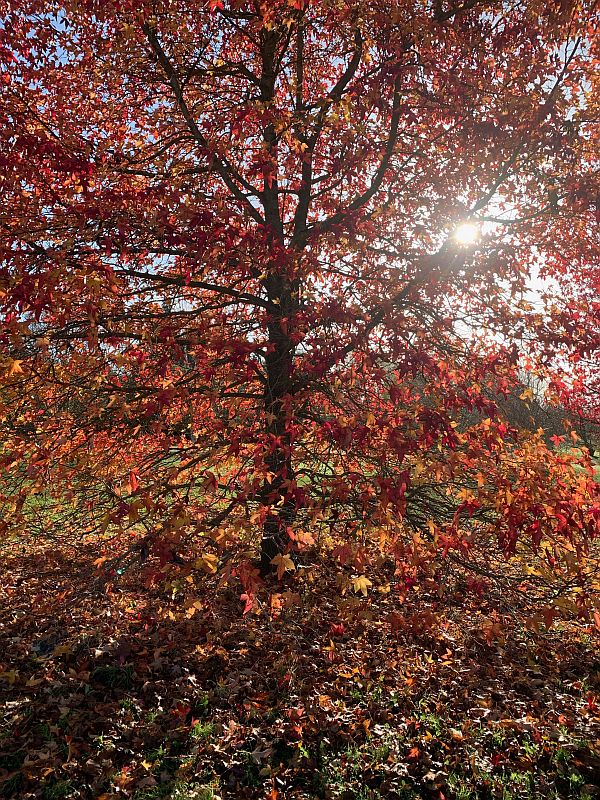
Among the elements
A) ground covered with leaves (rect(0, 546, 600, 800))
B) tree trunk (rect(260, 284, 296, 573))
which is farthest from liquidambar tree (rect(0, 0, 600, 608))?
ground covered with leaves (rect(0, 546, 600, 800))

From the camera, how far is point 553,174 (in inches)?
226

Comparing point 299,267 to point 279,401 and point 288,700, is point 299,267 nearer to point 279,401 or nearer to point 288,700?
point 279,401

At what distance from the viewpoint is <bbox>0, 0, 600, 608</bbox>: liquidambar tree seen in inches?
166

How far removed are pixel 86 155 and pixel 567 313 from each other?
200 inches

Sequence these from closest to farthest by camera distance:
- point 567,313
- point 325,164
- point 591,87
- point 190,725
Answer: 1. point 190,725
2. point 567,313
3. point 591,87
4. point 325,164

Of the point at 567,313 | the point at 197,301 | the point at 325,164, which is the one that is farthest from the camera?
the point at 197,301

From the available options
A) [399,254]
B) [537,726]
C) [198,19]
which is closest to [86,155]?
[198,19]

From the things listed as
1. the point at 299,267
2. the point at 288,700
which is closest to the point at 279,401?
the point at 299,267

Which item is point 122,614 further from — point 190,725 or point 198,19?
point 198,19

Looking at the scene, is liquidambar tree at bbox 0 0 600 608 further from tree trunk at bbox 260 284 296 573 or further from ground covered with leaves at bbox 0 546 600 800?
ground covered with leaves at bbox 0 546 600 800

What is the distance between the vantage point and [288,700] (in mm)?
4965

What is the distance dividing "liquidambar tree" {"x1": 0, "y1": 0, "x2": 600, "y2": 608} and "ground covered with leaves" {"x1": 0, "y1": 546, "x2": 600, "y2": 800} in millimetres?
982

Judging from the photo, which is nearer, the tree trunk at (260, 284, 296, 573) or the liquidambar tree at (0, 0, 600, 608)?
the liquidambar tree at (0, 0, 600, 608)

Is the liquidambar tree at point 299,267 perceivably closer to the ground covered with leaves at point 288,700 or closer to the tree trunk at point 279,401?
the tree trunk at point 279,401
